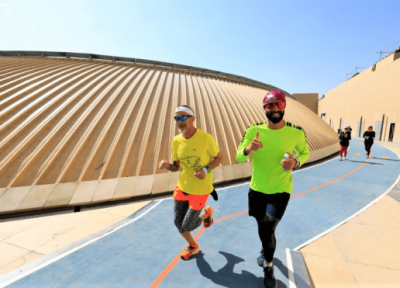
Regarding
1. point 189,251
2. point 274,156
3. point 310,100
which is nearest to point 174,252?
point 189,251

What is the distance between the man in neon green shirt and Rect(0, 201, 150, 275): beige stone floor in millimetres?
3552

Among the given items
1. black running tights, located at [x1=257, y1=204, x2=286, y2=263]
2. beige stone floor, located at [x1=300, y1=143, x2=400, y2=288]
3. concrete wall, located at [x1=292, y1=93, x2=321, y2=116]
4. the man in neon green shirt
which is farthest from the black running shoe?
concrete wall, located at [x1=292, y1=93, x2=321, y2=116]

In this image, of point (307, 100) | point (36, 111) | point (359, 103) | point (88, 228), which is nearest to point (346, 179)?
point (88, 228)

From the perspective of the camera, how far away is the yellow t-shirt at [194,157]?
303 cm

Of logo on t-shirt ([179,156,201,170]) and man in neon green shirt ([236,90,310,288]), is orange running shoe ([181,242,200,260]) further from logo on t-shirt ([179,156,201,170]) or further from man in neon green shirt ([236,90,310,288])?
logo on t-shirt ([179,156,201,170])

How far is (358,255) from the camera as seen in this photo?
338 cm

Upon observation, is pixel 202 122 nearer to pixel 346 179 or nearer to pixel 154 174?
pixel 154 174

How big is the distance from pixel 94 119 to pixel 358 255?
9082 mm

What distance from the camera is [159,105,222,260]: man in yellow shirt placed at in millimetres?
3021

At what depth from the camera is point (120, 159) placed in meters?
7.02

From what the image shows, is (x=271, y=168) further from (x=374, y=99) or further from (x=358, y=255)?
(x=374, y=99)

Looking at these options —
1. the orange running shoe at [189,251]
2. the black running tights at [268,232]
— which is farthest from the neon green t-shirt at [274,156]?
the orange running shoe at [189,251]

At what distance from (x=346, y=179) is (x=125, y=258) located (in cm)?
881

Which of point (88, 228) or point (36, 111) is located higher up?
point (36, 111)
